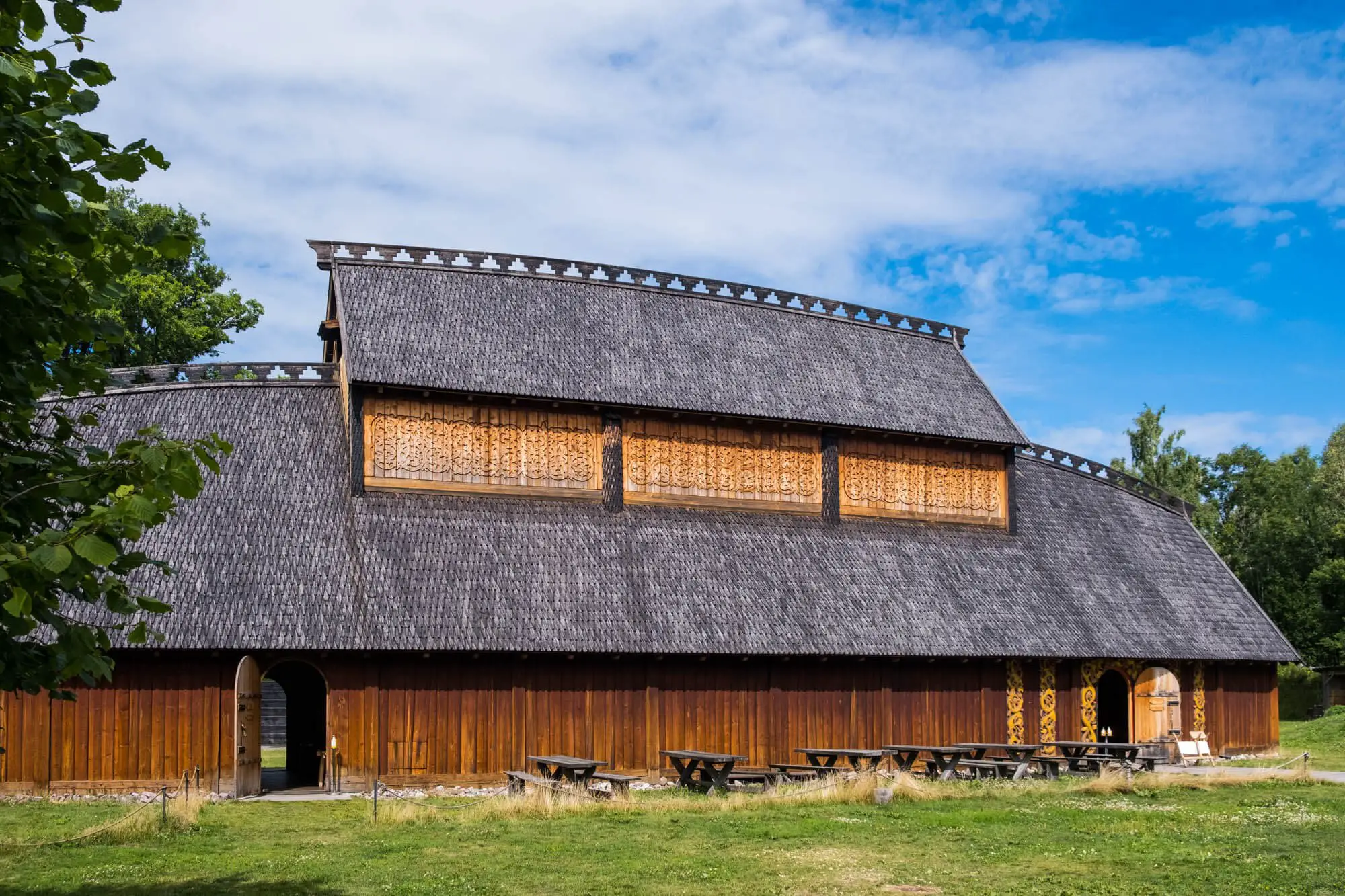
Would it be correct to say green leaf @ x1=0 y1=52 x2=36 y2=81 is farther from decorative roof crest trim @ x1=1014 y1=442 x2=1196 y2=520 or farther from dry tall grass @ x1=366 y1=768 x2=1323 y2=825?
decorative roof crest trim @ x1=1014 y1=442 x2=1196 y2=520

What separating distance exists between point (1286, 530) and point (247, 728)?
55174mm

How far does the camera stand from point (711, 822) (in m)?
18.1

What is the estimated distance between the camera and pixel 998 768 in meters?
24.7

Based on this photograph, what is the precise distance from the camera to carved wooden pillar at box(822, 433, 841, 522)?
96.7 feet

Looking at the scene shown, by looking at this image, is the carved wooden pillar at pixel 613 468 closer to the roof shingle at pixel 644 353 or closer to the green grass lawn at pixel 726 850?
the roof shingle at pixel 644 353

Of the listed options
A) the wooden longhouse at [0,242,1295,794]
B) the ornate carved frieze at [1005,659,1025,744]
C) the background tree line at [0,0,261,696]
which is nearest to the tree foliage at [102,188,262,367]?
the wooden longhouse at [0,242,1295,794]

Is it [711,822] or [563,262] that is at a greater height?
[563,262]

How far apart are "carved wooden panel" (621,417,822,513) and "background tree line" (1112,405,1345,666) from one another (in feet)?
112

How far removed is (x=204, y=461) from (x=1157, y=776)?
21.0 metres

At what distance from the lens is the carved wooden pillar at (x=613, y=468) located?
27.0 metres

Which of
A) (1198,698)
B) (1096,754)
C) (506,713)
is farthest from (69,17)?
(1198,698)

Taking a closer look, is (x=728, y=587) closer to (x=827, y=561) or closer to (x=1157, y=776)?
(x=827, y=561)

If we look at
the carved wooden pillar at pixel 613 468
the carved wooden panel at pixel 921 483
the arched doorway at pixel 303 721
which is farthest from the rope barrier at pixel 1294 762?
the arched doorway at pixel 303 721

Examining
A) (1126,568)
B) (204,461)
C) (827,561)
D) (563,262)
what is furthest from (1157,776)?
(204,461)
